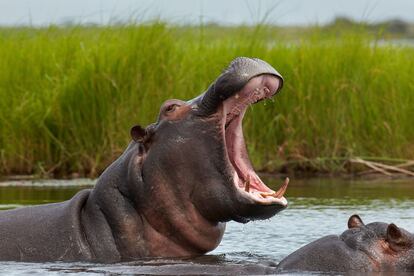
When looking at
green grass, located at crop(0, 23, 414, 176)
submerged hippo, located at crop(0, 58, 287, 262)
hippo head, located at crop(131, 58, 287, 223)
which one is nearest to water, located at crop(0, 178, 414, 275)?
submerged hippo, located at crop(0, 58, 287, 262)

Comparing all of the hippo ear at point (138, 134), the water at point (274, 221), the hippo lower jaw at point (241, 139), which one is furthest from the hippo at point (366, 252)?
the hippo ear at point (138, 134)

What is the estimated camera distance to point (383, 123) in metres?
11.2

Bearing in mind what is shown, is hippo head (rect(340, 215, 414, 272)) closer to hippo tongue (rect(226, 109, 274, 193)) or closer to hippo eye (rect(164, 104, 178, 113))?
hippo tongue (rect(226, 109, 274, 193))

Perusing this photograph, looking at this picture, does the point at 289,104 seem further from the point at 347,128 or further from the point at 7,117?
the point at 7,117

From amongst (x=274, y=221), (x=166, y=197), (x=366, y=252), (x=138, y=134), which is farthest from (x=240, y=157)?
(x=274, y=221)

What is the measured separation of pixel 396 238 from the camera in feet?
17.7

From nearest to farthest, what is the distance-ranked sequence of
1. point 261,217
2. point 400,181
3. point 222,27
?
1. point 261,217
2. point 400,181
3. point 222,27

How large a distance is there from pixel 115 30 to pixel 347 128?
246 centimetres

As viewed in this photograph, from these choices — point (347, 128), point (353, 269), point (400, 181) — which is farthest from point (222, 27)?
point (353, 269)

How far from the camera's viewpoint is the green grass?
431 inches

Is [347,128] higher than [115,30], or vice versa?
[115,30]

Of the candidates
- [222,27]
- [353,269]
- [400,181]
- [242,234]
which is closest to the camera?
[353,269]

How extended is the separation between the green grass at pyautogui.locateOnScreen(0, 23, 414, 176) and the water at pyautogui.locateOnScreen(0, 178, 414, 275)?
23.2 inches

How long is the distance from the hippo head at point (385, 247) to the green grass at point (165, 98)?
5.55 m
